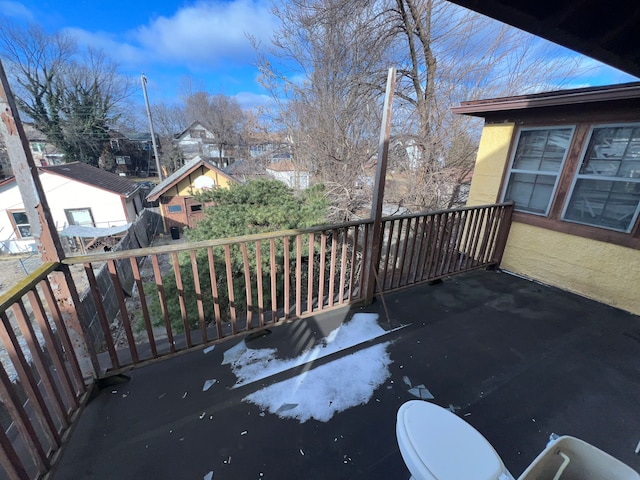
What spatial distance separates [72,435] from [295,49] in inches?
316

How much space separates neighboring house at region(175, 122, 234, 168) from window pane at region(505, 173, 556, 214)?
2411 cm

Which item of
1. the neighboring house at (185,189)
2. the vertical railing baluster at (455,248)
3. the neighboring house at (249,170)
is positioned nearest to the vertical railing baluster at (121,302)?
the vertical railing baluster at (455,248)

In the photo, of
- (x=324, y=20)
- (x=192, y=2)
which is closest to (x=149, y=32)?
(x=192, y=2)

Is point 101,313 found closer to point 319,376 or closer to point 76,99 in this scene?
point 319,376

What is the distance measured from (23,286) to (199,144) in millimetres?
29455

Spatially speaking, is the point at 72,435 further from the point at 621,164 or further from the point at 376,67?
the point at 376,67

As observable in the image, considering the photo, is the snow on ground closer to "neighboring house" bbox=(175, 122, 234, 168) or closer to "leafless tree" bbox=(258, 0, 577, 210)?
"leafless tree" bbox=(258, 0, 577, 210)

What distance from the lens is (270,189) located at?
5445 millimetres

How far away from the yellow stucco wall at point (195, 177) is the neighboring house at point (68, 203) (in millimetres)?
2609

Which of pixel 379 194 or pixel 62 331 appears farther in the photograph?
pixel 379 194

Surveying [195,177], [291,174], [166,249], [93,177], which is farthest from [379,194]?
[93,177]

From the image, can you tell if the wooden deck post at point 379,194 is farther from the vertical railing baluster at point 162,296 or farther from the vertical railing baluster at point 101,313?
the vertical railing baluster at point 101,313

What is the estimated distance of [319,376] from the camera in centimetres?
189

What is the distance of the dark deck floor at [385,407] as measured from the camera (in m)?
1.39
